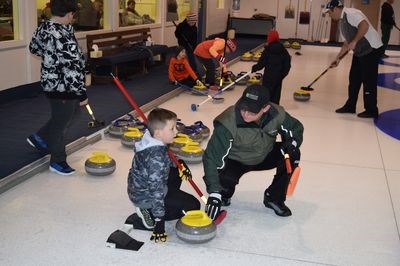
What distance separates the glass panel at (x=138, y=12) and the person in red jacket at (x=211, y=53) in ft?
9.29

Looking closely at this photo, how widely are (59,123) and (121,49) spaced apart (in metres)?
5.82

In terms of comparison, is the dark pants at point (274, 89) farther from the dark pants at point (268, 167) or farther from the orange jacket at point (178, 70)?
the dark pants at point (268, 167)

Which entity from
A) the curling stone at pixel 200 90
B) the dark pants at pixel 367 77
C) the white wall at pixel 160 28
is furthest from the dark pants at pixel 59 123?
the dark pants at pixel 367 77

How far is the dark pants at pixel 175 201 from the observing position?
3.69 metres

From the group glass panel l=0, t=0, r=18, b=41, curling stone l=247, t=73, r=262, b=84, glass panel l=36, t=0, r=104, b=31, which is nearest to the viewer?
glass panel l=0, t=0, r=18, b=41

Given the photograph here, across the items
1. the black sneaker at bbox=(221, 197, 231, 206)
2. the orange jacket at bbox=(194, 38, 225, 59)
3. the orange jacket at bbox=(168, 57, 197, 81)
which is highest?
the orange jacket at bbox=(194, 38, 225, 59)

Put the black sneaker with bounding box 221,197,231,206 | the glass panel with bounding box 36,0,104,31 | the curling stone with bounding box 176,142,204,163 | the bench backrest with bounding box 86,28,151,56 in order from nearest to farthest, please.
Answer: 1. the black sneaker with bounding box 221,197,231,206
2. the curling stone with bounding box 176,142,204,163
3. the bench backrest with bounding box 86,28,151,56
4. the glass panel with bounding box 36,0,104,31

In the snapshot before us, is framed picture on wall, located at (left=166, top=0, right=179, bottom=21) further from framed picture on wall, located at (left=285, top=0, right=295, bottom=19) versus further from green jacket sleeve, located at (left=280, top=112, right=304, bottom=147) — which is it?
green jacket sleeve, located at (left=280, top=112, right=304, bottom=147)

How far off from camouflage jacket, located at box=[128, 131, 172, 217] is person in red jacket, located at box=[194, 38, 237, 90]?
17.7 feet

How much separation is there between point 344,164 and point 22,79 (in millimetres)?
4881

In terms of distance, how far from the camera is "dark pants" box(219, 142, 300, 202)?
3.95 metres

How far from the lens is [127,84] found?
9.42 m

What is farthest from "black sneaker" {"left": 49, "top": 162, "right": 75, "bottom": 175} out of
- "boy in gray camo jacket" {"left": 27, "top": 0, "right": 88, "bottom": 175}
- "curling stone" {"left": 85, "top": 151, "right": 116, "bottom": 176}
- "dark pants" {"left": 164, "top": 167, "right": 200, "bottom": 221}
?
"dark pants" {"left": 164, "top": 167, "right": 200, "bottom": 221}

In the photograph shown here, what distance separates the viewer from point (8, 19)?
761 cm
